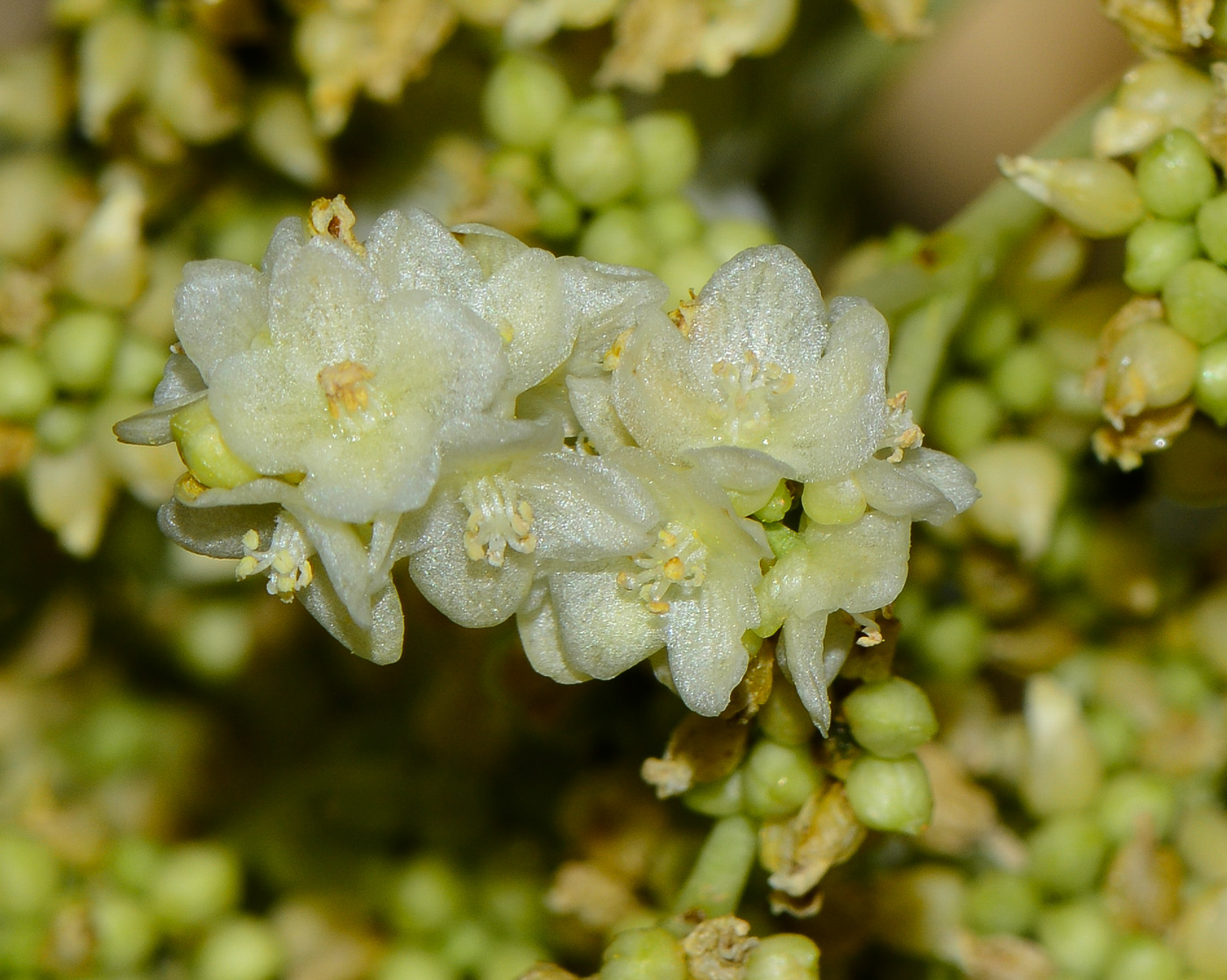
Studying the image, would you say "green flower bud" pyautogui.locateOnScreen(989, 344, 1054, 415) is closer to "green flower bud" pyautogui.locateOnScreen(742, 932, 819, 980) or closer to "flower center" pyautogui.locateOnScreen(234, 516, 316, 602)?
"green flower bud" pyautogui.locateOnScreen(742, 932, 819, 980)

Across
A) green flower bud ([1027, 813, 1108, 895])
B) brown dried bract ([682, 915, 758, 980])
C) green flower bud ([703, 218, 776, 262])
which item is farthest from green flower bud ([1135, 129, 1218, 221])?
brown dried bract ([682, 915, 758, 980])

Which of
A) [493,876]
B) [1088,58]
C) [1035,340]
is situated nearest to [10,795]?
[493,876]

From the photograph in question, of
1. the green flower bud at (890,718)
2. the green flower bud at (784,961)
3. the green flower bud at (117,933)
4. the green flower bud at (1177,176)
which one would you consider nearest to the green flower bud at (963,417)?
the green flower bud at (1177,176)

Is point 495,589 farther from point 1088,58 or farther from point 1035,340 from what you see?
point 1088,58

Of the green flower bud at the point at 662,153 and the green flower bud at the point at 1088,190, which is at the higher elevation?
the green flower bud at the point at 1088,190

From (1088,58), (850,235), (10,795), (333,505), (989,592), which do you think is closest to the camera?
(333,505)

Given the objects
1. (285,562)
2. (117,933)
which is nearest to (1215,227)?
(285,562)

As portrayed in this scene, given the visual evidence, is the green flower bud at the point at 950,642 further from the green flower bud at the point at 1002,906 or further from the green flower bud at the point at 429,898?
the green flower bud at the point at 429,898
